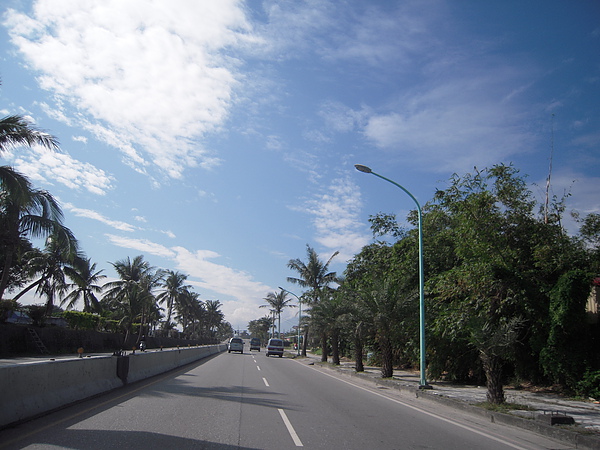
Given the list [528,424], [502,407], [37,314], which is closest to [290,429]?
[528,424]

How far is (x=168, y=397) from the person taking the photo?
11961mm

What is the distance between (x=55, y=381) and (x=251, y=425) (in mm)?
4414

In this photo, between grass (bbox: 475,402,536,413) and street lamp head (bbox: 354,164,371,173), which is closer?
grass (bbox: 475,402,536,413)

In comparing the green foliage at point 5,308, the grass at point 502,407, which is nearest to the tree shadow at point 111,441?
the grass at point 502,407

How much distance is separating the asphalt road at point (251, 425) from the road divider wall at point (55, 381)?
11.5 inches

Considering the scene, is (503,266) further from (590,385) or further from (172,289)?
(172,289)

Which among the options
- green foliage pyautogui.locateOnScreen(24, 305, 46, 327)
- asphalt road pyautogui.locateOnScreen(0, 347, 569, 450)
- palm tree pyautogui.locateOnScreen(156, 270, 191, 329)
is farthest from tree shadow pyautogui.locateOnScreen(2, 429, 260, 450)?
palm tree pyautogui.locateOnScreen(156, 270, 191, 329)

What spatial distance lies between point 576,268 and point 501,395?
6.83 m

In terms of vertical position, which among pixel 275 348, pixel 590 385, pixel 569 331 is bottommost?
pixel 275 348

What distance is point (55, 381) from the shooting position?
9.66 m

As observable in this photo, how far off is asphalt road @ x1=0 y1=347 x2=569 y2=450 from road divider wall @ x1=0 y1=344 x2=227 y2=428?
293mm

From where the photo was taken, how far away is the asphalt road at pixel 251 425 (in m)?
7.15

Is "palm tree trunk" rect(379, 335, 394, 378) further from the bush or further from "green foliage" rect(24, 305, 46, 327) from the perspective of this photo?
"green foliage" rect(24, 305, 46, 327)

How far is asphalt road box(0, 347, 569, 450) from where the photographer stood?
23.5 feet
